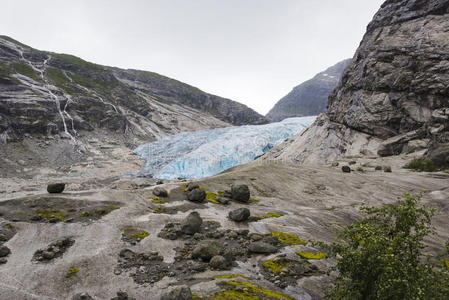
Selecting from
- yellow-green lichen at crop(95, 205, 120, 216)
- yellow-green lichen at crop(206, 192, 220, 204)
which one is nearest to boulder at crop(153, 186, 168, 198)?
yellow-green lichen at crop(206, 192, 220, 204)

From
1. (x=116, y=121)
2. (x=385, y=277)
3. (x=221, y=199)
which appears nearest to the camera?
(x=385, y=277)

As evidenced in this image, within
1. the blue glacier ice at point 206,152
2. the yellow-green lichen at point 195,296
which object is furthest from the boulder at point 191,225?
the blue glacier ice at point 206,152

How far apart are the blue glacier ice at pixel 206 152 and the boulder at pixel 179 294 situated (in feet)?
132

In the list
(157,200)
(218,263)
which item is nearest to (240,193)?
(157,200)

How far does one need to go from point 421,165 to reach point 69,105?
Result: 295ft

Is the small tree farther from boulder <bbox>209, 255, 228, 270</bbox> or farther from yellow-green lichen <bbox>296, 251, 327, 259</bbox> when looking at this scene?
boulder <bbox>209, 255, 228, 270</bbox>

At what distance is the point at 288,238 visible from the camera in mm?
12133

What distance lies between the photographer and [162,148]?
67.8m

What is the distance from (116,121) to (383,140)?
256 ft

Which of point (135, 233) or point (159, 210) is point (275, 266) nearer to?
point (135, 233)

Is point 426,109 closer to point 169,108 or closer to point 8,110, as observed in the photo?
point 8,110

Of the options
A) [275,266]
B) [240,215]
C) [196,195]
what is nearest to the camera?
[275,266]

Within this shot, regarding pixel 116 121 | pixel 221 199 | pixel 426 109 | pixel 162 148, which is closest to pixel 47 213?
pixel 221 199

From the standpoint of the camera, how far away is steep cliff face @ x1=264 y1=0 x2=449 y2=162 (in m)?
38.5
